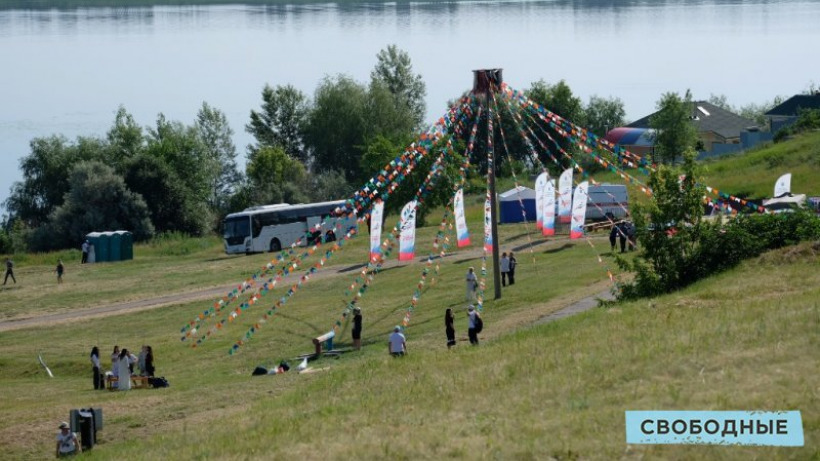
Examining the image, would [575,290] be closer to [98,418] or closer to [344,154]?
[98,418]

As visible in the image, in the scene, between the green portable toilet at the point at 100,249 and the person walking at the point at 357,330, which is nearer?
the person walking at the point at 357,330

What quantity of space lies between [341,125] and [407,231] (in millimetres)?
69784

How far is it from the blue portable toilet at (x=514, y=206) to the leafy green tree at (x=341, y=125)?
49298 millimetres

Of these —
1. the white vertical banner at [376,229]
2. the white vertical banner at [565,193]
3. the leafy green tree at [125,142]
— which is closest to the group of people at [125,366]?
the white vertical banner at [376,229]

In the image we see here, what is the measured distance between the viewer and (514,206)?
225ft

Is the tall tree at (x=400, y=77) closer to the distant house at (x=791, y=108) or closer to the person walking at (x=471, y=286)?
the distant house at (x=791, y=108)

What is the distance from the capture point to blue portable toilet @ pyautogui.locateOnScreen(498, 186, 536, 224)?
68.1 meters

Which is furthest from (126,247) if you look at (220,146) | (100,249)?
(220,146)

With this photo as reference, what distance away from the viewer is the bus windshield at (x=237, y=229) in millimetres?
72250

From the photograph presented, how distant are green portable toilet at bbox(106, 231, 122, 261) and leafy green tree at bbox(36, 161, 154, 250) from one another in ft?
56.0

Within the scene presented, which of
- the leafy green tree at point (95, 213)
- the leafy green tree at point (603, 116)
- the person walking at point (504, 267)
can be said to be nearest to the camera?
the person walking at point (504, 267)

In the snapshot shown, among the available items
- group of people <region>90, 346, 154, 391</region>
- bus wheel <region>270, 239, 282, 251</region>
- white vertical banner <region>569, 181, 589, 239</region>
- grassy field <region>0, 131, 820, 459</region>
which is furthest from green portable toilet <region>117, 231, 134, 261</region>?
group of people <region>90, 346, 154, 391</region>

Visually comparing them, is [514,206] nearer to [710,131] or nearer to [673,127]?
[673,127]

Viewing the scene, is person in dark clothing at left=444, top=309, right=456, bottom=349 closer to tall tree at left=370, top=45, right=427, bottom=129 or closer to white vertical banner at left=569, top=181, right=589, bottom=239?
white vertical banner at left=569, top=181, right=589, bottom=239
